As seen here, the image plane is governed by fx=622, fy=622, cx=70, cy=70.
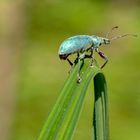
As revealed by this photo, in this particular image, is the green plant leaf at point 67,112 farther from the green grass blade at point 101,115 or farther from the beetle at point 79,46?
the beetle at point 79,46

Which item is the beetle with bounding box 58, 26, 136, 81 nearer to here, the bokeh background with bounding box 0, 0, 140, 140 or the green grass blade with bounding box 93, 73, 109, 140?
the green grass blade with bounding box 93, 73, 109, 140

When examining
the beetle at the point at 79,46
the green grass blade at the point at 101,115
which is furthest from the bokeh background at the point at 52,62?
the green grass blade at the point at 101,115

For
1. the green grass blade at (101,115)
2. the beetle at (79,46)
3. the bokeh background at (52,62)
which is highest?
the beetle at (79,46)

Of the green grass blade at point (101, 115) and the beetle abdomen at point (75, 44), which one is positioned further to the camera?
the beetle abdomen at point (75, 44)

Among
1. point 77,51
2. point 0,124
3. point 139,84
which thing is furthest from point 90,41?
point 139,84

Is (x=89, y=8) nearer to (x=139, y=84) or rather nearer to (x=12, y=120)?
(x=139, y=84)

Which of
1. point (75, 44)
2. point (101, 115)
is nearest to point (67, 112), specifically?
point (101, 115)
